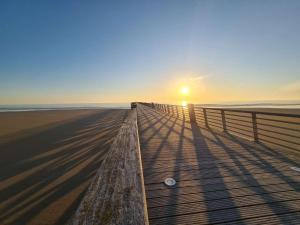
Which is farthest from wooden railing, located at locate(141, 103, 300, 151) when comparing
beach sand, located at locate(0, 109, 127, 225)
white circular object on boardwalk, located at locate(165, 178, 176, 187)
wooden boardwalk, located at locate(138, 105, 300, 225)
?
beach sand, located at locate(0, 109, 127, 225)

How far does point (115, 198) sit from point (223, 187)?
6.94ft

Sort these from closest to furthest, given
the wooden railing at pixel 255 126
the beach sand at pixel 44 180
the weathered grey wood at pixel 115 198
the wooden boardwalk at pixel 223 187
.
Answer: the weathered grey wood at pixel 115 198, the wooden boardwalk at pixel 223 187, the beach sand at pixel 44 180, the wooden railing at pixel 255 126

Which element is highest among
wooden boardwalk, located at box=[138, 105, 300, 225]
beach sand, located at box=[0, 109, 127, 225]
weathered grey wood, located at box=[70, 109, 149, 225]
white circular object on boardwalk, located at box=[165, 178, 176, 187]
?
weathered grey wood, located at box=[70, 109, 149, 225]

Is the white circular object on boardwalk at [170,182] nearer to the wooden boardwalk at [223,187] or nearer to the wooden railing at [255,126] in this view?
the wooden boardwalk at [223,187]

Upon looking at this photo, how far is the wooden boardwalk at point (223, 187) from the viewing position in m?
2.35

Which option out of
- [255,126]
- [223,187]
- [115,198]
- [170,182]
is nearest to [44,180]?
[170,182]

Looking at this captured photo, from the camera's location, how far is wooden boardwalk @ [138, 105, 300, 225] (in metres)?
2.35

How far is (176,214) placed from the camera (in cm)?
242

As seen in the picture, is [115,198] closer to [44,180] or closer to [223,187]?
[223,187]

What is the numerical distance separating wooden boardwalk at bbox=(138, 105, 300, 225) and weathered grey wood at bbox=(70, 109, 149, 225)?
743mm

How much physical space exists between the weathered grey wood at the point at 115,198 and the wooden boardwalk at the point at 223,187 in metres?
0.74

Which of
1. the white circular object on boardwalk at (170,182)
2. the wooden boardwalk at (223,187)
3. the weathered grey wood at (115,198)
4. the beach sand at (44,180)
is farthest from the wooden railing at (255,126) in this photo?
the beach sand at (44,180)

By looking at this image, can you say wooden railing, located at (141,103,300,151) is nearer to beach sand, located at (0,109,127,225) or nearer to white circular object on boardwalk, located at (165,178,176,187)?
white circular object on boardwalk, located at (165,178,176,187)

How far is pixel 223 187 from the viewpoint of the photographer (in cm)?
306
